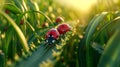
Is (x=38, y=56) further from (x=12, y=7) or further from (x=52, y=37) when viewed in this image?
(x=12, y=7)

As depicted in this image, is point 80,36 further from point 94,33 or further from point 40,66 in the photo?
point 40,66

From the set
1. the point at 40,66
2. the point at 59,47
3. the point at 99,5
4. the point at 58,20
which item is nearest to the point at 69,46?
the point at 59,47

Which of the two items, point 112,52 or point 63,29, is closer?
point 112,52

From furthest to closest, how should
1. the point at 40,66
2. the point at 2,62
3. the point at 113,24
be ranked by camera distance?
the point at 2,62, the point at 113,24, the point at 40,66

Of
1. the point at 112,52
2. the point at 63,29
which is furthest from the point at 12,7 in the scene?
the point at 112,52

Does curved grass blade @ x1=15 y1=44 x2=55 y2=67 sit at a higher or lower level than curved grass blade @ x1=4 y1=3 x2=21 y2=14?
lower

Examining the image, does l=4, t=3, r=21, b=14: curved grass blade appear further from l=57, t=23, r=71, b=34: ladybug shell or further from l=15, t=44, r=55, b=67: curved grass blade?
l=15, t=44, r=55, b=67: curved grass blade

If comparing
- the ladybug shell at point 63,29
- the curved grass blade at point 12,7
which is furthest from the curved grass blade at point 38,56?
the curved grass blade at point 12,7

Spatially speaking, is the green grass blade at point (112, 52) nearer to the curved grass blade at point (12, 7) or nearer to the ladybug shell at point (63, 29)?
the ladybug shell at point (63, 29)

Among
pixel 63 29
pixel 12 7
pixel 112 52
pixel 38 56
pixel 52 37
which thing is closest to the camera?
pixel 112 52

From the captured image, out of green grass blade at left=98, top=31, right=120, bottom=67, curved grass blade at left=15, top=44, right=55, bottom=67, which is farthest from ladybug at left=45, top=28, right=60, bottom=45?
green grass blade at left=98, top=31, right=120, bottom=67

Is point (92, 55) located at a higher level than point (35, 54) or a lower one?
lower
